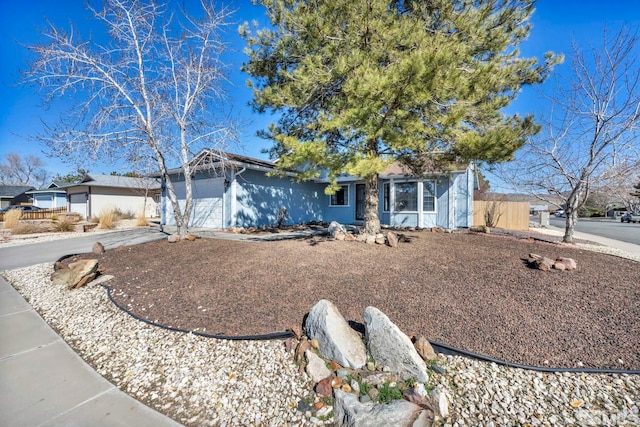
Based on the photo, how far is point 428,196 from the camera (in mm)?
12156

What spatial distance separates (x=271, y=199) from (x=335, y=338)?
34.6ft

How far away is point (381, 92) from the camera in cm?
452

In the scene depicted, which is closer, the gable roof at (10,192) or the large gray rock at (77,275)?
the large gray rock at (77,275)

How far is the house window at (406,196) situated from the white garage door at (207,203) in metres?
8.16

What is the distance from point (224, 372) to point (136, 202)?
27374mm

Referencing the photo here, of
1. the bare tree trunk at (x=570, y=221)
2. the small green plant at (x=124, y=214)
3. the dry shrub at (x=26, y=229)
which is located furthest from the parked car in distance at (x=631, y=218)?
the small green plant at (x=124, y=214)

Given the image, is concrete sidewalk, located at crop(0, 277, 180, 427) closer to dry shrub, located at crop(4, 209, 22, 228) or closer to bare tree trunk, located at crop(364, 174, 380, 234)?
bare tree trunk, located at crop(364, 174, 380, 234)

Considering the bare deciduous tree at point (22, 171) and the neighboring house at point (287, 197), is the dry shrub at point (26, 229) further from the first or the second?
the bare deciduous tree at point (22, 171)

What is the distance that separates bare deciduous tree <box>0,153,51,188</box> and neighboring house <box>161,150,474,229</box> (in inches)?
1921

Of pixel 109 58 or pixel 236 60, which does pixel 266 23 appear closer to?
pixel 236 60

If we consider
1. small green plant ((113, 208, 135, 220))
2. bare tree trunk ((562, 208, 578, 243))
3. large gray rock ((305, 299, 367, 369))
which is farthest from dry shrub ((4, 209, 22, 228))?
bare tree trunk ((562, 208, 578, 243))

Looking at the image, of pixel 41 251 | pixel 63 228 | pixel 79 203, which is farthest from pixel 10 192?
pixel 41 251

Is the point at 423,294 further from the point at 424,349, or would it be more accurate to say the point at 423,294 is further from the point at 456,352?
the point at 424,349

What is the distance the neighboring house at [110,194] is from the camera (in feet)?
71.0
